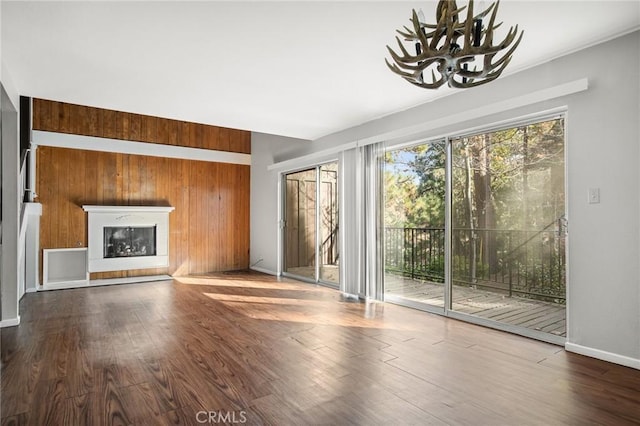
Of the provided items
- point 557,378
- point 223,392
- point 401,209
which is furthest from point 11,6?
point 557,378

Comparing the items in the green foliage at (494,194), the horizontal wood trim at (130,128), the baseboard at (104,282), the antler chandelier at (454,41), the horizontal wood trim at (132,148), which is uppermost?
the horizontal wood trim at (130,128)

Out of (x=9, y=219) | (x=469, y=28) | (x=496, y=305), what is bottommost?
(x=496, y=305)

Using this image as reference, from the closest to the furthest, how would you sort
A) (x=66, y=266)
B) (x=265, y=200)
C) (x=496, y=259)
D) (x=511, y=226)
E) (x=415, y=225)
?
(x=511, y=226) < (x=496, y=259) < (x=415, y=225) < (x=66, y=266) < (x=265, y=200)

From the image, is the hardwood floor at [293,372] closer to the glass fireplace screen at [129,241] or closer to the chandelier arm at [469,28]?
the chandelier arm at [469,28]

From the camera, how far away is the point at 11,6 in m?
2.31

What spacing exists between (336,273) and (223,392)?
12.3ft

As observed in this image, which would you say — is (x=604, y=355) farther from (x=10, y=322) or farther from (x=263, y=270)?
(x=263, y=270)

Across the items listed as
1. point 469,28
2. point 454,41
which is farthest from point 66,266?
point 469,28

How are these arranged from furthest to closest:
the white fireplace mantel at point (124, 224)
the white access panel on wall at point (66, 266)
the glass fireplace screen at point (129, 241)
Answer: the glass fireplace screen at point (129, 241) → the white fireplace mantel at point (124, 224) → the white access panel on wall at point (66, 266)

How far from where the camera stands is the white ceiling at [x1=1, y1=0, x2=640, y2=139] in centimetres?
238

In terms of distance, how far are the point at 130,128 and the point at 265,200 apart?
2.79m
